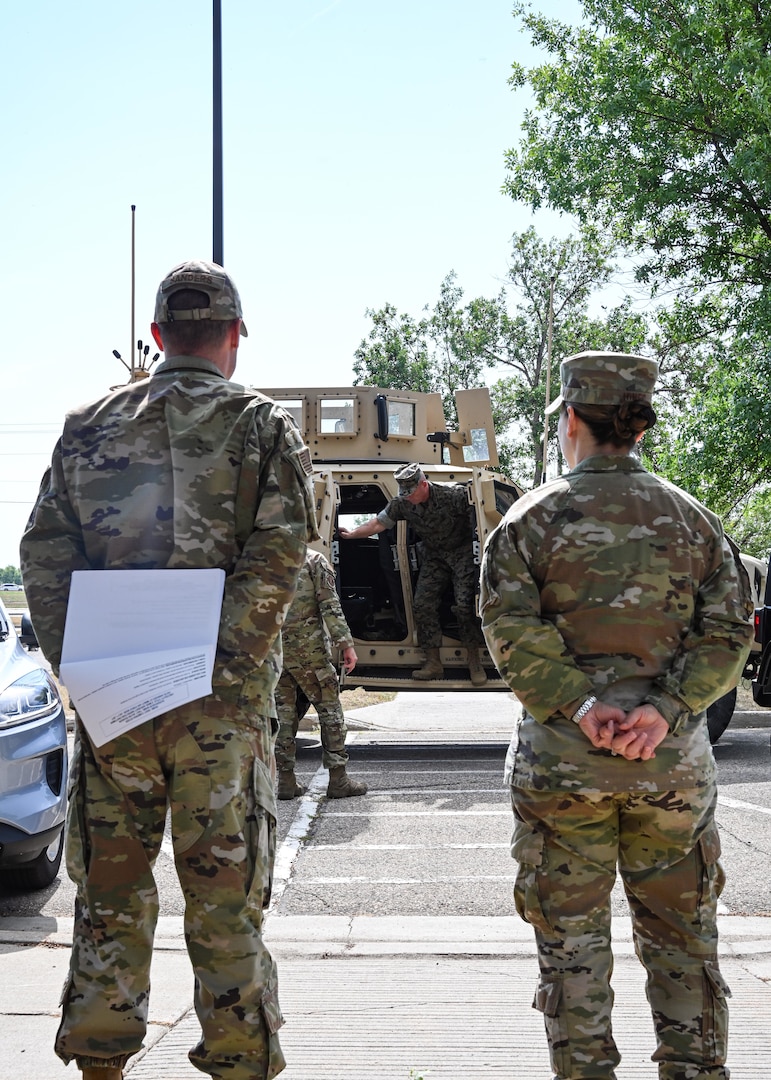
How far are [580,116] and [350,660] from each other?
10835mm

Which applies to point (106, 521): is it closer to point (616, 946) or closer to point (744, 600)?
point (744, 600)

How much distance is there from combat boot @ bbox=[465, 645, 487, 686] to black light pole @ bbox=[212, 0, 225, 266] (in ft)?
15.7

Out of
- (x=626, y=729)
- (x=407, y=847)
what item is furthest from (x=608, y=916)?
(x=407, y=847)

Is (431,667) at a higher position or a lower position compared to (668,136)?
lower

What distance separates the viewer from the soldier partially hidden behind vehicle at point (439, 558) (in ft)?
31.2

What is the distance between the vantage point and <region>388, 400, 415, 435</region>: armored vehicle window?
1086 centimetres

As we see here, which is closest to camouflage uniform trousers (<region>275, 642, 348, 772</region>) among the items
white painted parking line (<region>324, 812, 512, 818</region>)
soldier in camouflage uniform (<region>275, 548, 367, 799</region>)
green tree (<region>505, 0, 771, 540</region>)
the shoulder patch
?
soldier in camouflage uniform (<region>275, 548, 367, 799</region>)

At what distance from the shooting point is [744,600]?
2932 millimetres

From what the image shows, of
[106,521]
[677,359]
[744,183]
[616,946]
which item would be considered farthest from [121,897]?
[677,359]

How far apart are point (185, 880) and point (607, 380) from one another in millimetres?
1557

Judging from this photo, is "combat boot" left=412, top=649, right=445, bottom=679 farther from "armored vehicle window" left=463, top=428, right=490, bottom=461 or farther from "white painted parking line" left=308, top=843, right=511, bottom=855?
"white painted parking line" left=308, top=843, right=511, bottom=855

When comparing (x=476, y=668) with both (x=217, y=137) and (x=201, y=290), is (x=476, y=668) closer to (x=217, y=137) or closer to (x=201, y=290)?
(x=217, y=137)

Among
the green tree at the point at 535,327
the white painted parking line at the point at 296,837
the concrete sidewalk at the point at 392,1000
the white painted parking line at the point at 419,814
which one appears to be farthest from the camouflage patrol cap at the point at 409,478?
the green tree at the point at 535,327

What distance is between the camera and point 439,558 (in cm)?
988
